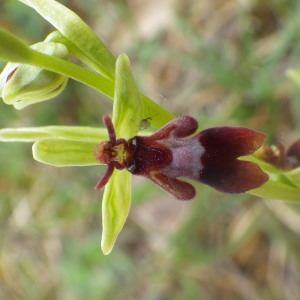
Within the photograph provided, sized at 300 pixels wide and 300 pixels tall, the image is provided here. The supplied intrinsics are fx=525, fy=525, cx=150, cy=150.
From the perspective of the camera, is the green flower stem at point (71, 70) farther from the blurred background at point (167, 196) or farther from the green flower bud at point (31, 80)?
the blurred background at point (167, 196)

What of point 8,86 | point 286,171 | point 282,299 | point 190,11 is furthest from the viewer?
point 190,11

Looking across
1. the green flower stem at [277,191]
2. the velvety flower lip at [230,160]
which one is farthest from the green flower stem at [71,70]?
the green flower stem at [277,191]

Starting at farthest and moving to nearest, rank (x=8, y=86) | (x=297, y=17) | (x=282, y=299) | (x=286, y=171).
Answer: (x=282, y=299), (x=297, y=17), (x=286, y=171), (x=8, y=86)

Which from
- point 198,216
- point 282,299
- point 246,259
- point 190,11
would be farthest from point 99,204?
point 190,11

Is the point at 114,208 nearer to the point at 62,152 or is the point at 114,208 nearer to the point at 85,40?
the point at 62,152

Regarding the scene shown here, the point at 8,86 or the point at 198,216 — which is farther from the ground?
the point at 8,86

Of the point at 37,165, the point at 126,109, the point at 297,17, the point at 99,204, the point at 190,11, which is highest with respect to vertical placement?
the point at 126,109

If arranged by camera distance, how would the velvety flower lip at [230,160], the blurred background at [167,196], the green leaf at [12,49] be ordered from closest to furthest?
the green leaf at [12,49]
the velvety flower lip at [230,160]
the blurred background at [167,196]

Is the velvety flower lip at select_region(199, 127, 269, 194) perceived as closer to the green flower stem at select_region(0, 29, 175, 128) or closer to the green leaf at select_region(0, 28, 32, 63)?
the green flower stem at select_region(0, 29, 175, 128)

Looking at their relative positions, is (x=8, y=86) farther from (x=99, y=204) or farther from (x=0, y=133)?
(x=99, y=204)
